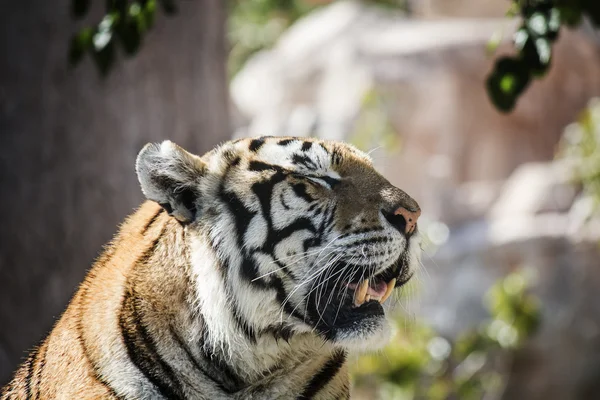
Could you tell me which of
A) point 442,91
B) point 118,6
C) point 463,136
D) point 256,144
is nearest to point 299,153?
point 256,144

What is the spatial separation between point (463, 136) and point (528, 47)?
10352 millimetres

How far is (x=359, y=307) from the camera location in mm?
2721

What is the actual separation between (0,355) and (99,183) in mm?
1181

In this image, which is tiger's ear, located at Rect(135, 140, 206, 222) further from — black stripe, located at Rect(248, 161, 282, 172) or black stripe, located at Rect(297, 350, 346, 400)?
black stripe, located at Rect(297, 350, 346, 400)

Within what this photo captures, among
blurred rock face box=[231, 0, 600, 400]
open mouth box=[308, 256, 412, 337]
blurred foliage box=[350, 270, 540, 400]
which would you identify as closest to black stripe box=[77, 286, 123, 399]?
open mouth box=[308, 256, 412, 337]

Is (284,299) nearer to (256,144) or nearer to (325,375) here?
(325,375)

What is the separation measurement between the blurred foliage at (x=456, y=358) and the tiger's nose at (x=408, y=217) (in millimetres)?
3594

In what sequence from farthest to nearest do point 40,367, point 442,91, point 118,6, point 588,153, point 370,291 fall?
point 442,91, point 588,153, point 118,6, point 40,367, point 370,291

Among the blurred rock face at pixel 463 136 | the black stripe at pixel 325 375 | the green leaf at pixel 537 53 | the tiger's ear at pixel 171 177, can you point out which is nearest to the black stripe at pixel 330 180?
the tiger's ear at pixel 171 177

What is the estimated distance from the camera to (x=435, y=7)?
14875mm

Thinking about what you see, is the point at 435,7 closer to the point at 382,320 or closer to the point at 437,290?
the point at 437,290

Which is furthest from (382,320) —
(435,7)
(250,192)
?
(435,7)

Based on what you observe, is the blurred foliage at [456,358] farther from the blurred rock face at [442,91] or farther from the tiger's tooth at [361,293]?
the blurred rock face at [442,91]

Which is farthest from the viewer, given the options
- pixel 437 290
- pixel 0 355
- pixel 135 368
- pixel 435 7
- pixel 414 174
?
pixel 435 7
